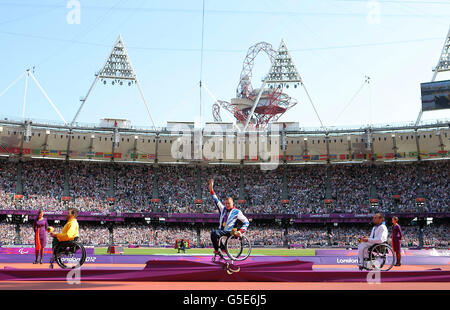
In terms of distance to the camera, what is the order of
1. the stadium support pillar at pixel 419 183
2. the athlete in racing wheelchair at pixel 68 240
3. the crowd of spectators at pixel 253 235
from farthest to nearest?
the stadium support pillar at pixel 419 183 < the crowd of spectators at pixel 253 235 < the athlete in racing wheelchair at pixel 68 240

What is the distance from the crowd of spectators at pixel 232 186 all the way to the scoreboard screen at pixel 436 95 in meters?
9.50

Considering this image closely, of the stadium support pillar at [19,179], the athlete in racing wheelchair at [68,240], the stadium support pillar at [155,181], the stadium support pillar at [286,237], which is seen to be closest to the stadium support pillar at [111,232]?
the stadium support pillar at [155,181]

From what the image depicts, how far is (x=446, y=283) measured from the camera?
1016 cm

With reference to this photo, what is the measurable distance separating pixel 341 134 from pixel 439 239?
59.3 ft

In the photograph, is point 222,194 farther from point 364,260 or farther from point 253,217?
point 364,260

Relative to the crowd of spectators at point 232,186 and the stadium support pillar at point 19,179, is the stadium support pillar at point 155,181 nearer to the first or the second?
the crowd of spectators at point 232,186

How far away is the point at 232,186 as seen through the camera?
61.2 m

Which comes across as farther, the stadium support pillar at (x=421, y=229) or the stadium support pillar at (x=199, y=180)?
the stadium support pillar at (x=199, y=180)

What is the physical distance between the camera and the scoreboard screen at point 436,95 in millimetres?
53469

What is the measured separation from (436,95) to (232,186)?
29.4 meters

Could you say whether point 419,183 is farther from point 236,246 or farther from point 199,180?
point 236,246

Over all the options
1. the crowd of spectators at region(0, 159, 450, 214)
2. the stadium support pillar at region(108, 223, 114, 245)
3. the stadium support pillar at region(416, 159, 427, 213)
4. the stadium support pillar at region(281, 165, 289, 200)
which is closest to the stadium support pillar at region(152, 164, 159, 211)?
the crowd of spectators at region(0, 159, 450, 214)
